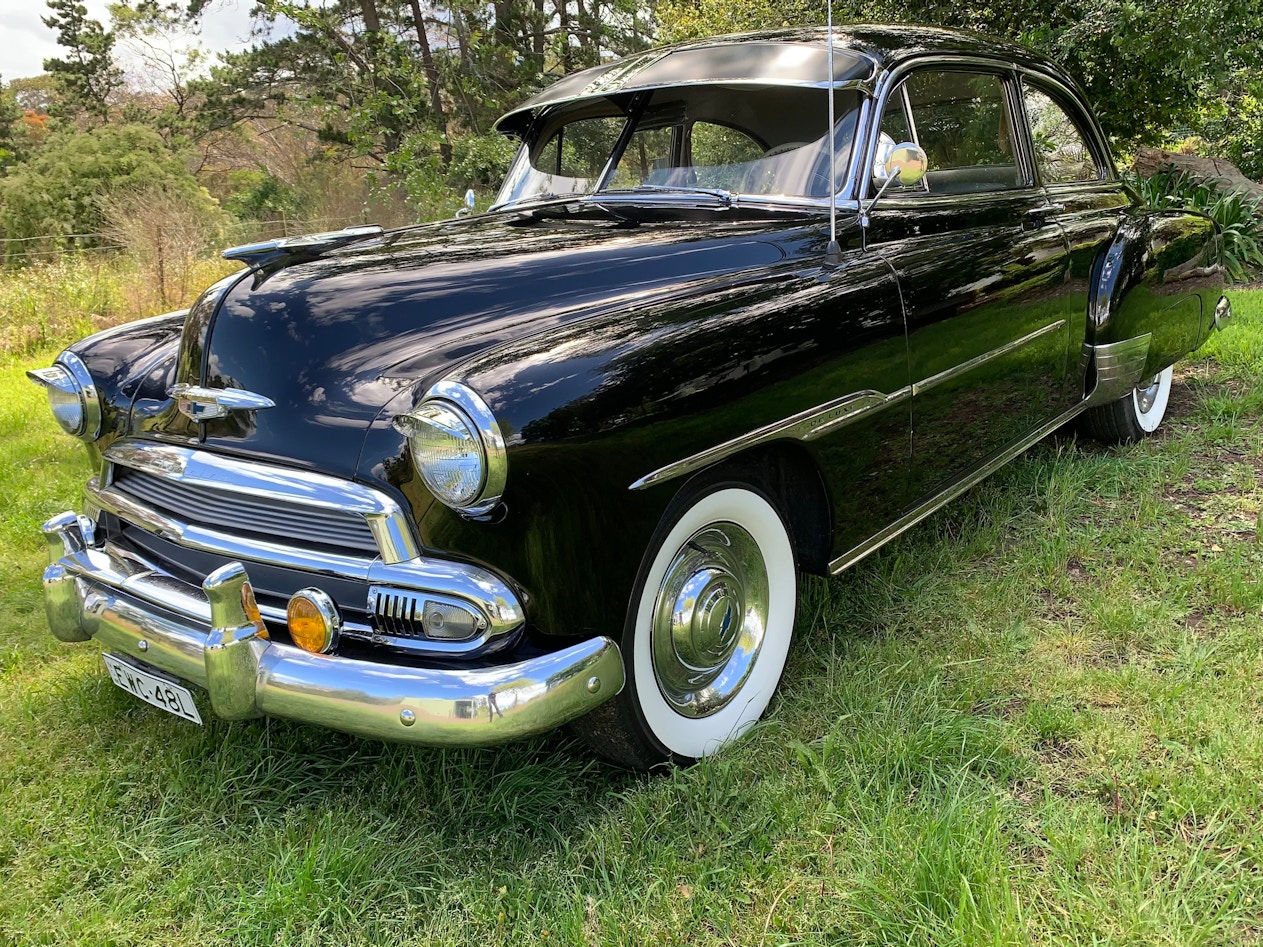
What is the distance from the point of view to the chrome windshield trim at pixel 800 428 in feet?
6.19

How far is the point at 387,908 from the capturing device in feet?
5.92

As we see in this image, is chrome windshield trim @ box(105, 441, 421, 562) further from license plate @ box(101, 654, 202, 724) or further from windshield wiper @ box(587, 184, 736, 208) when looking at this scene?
windshield wiper @ box(587, 184, 736, 208)

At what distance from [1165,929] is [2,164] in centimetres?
3069

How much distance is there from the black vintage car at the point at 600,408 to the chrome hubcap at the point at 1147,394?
1041 millimetres

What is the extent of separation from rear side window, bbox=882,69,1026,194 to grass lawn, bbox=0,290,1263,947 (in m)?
1.41

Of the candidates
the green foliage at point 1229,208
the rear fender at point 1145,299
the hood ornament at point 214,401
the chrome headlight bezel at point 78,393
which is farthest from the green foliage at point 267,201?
the hood ornament at point 214,401

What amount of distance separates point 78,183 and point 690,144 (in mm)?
18585

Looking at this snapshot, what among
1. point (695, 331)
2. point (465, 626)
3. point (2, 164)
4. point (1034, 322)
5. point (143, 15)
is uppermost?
point (143, 15)

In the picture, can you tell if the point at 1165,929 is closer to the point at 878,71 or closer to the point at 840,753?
the point at 840,753

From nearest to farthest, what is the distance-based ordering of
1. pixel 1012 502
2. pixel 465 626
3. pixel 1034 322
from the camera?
pixel 465 626, pixel 1034 322, pixel 1012 502

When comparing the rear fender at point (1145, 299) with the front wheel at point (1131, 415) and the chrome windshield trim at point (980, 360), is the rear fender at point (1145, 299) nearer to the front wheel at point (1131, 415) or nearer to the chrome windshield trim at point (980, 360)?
the front wheel at point (1131, 415)

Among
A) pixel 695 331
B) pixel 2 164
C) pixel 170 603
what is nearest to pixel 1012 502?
pixel 695 331

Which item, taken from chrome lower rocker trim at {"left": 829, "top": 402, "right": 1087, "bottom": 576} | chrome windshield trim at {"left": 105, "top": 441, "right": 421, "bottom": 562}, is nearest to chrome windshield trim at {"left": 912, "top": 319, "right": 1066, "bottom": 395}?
chrome lower rocker trim at {"left": 829, "top": 402, "right": 1087, "bottom": 576}

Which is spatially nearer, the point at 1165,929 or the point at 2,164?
the point at 1165,929
